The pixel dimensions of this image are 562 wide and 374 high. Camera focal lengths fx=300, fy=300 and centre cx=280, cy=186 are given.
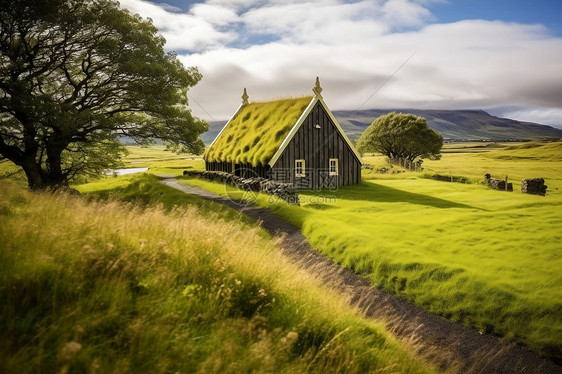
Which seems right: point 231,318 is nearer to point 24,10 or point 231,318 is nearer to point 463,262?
point 463,262

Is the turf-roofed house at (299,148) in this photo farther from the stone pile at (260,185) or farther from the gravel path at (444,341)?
the gravel path at (444,341)

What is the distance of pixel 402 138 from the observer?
2335 inches

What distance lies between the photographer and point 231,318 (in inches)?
172

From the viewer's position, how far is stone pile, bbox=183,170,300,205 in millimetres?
20562

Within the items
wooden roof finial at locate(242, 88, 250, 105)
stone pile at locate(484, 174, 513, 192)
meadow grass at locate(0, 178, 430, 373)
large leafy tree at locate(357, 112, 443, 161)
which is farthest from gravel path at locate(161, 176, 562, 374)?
large leafy tree at locate(357, 112, 443, 161)

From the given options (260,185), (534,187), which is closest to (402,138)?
(534,187)

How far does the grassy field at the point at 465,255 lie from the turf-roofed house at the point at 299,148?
7.81 metres

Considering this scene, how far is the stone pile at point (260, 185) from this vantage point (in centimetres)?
2056

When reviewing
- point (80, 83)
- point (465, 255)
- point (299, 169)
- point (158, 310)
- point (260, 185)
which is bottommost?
point (465, 255)

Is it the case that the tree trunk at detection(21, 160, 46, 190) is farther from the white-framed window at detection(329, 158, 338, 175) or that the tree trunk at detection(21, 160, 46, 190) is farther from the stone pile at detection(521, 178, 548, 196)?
the stone pile at detection(521, 178, 548, 196)

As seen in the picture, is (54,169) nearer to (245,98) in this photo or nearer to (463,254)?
(245,98)

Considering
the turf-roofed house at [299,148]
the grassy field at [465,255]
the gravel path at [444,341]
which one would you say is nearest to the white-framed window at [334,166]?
the turf-roofed house at [299,148]

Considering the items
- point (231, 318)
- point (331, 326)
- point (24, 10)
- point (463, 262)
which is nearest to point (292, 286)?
point (331, 326)

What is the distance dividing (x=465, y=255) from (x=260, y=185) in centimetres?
1661
